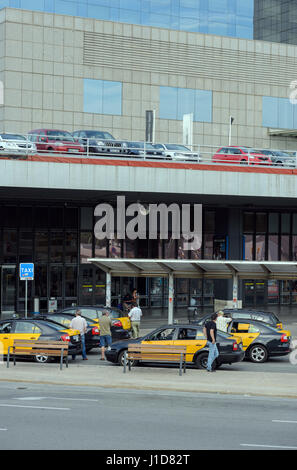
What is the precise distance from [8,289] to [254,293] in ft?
54.3

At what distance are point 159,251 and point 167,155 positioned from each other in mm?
9649

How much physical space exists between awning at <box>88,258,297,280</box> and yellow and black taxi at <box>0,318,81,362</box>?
7.18 m

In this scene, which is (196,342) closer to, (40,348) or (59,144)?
(40,348)

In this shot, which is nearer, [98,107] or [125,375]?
[125,375]

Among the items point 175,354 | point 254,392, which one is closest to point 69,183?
point 175,354

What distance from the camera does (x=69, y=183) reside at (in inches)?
1369

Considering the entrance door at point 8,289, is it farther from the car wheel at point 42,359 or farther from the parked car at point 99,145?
the car wheel at point 42,359

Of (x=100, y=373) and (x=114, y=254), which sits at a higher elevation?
(x=114, y=254)

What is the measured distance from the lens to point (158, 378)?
65.3 feet

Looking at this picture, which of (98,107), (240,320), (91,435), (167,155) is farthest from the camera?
(98,107)

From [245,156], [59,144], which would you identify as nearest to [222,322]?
[59,144]

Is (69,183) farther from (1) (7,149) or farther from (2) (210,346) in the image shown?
(2) (210,346)

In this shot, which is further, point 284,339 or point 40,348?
point 284,339

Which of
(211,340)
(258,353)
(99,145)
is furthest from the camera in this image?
(99,145)
